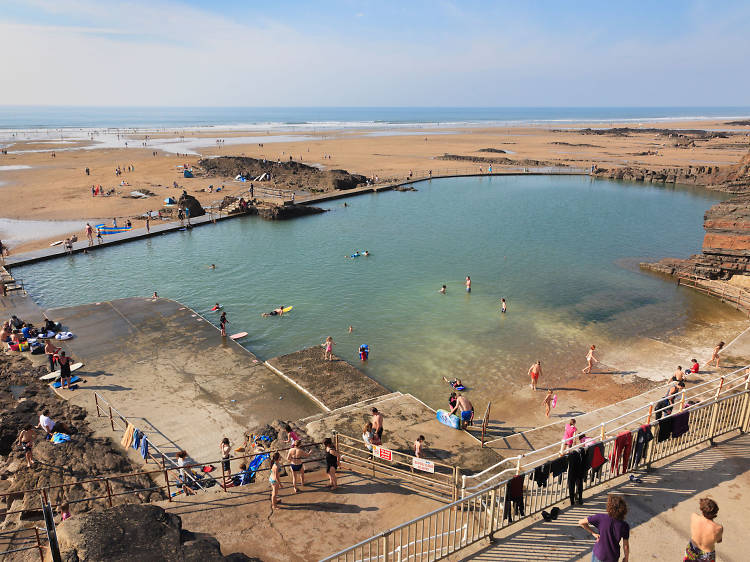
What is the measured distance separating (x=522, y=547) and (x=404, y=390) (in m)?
10.9

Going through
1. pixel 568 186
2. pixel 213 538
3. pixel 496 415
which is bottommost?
pixel 496 415

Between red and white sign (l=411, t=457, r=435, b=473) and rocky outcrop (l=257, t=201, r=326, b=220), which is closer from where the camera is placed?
red and white sign (l=411, t=457, r=435, b=473)

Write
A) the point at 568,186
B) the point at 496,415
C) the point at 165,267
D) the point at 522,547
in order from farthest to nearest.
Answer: the point at 568,186 < the point at 165,267 < the point at 496,415 < the point at 522,547

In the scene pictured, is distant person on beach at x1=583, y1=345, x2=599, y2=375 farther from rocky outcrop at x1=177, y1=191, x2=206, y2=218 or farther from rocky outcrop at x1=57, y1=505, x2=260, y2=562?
rocky outcrop at x1=177, y1=191, x2=206, y2=218

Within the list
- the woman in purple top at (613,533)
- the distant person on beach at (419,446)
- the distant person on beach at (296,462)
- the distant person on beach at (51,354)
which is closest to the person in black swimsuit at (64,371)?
the distant person on beach at (51,354)

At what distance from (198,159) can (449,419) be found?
8792cm

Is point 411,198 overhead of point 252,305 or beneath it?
overhead

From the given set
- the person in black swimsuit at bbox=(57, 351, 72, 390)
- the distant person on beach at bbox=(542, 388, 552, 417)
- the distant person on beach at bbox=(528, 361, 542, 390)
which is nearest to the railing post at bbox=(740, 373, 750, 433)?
the distant person on beach at bbox=(542, 388, 552, 417)

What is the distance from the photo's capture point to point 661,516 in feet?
32.5

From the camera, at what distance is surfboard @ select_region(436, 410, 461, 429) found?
16.1m

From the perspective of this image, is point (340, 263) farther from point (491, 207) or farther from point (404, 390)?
point (491, 207)

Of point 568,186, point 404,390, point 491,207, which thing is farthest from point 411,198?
point 404,390

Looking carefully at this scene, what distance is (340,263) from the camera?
3625 cm

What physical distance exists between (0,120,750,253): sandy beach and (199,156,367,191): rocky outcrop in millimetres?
4437
